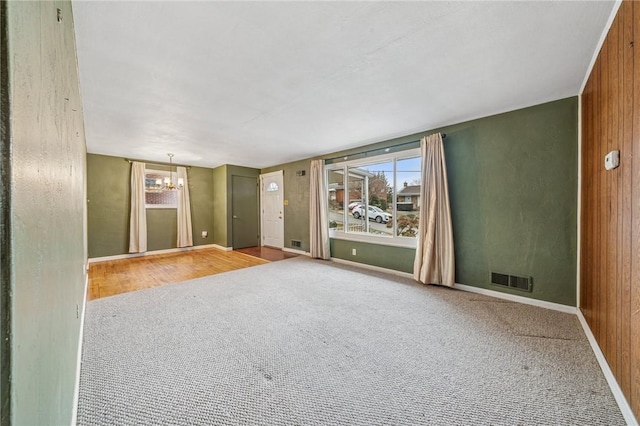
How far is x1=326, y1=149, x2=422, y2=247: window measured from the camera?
398 cm

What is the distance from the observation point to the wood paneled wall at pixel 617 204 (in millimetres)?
1344

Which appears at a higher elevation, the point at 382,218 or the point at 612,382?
the point at 382,218

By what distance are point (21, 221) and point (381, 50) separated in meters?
2.14

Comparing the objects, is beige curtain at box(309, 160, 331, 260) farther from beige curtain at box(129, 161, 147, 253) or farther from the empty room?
beige curtain at box(129, 161, 147, 253)

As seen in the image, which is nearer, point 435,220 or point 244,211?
point 435,220

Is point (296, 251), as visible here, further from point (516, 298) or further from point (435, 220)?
point (516, 298)

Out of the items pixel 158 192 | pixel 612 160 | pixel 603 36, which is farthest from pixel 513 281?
pixel 158 192

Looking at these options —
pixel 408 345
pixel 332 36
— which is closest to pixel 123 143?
pixel 332 36

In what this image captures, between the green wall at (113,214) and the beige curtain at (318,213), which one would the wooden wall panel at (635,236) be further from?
the green wall at (113,214)

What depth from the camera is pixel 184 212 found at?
6.16m

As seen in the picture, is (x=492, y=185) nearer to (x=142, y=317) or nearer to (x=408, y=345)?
(x=408, y=345)

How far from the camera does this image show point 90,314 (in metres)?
2.59

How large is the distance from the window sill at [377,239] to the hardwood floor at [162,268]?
139 cm

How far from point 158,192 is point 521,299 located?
7131 mm
